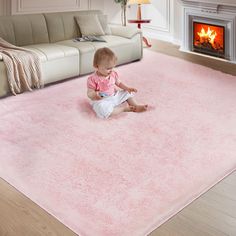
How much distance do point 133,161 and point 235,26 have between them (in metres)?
3.35

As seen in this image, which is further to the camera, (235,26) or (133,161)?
(235,26)

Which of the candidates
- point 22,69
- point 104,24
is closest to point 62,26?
point 104,24

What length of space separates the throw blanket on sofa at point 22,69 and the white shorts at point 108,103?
86 centimetres

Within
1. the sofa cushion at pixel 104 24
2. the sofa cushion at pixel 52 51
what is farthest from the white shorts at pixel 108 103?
the sofa cushion at pixel 104 24

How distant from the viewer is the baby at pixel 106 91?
3.68 metres

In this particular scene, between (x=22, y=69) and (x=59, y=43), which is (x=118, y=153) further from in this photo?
(x=59, y=43)

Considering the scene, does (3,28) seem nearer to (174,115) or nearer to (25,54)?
(25,54)

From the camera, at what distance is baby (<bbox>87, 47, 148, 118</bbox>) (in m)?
3.68

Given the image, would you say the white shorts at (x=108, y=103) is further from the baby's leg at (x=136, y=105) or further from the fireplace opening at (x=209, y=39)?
the fireplace opening at (x=209, y=39)

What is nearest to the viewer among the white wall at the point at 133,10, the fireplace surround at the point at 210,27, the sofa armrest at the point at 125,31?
the white wall at the point at 133,10

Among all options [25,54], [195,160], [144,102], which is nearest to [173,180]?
[195,160]

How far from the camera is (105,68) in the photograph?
3.74 meters

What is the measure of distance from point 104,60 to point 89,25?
5.96 ft

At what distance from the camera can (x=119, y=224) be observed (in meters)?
2.21
